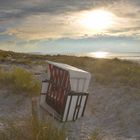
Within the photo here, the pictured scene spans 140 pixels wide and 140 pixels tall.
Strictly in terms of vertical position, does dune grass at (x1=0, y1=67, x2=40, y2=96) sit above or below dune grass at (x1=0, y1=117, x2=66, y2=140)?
below

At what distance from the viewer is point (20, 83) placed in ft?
49.8

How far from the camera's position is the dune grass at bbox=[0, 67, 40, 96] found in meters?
14.8

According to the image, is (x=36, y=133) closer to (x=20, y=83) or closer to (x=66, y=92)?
(x=66, y=92)

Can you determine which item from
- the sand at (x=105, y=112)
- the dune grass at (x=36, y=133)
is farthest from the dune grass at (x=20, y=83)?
the dune grass at (x=36, y=133)

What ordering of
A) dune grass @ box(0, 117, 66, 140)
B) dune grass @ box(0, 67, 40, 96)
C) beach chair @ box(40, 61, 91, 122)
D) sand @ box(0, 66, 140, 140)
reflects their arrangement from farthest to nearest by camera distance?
dune grass @ box(0, 67, 40, 96)
beach chair @ box(40, 61, 91, 122)
sand @ box(0, 66, 140, 140)
dune grass @ box(0, 117, 66, 140)

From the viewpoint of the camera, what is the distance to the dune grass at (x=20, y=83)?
14757mm

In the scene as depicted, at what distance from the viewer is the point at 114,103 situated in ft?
43.9

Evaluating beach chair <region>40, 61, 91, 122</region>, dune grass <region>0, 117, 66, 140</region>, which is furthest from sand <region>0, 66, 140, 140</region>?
dune grass <region>0, 117, 66, 140</region>

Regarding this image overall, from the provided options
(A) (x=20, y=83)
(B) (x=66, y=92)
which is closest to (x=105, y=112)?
(B) (x=66, y=92)

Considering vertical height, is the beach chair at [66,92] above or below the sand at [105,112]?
above

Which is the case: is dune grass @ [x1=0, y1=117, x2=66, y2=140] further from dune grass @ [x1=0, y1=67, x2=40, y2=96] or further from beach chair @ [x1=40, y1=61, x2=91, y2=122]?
dune grass @ [x1=0, y1=67, x2=40, y2=96]

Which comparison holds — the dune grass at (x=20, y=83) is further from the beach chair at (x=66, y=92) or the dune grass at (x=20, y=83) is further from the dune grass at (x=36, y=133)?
the dune grass at (x=36, y=133)

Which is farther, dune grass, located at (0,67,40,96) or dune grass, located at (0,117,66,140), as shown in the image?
dune grass, located at (0,67,40,96)

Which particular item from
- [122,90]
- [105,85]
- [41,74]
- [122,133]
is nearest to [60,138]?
[122,133]
